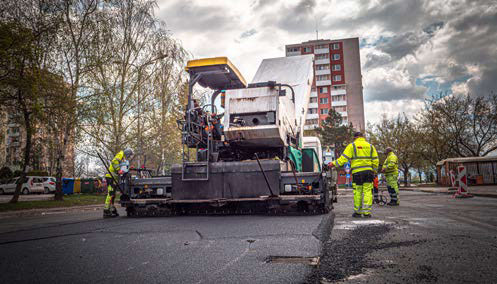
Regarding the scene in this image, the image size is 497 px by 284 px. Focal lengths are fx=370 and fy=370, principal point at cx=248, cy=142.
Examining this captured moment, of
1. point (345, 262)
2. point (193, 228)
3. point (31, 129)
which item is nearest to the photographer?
point (345, 262)

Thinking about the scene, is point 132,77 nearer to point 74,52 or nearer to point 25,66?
point 74,52

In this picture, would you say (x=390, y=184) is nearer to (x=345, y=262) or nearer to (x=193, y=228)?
(x=193, y=228)

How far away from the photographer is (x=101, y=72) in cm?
1592

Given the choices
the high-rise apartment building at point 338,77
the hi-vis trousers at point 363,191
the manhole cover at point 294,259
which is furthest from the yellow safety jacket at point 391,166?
the high-rise apartment building at point 338,77

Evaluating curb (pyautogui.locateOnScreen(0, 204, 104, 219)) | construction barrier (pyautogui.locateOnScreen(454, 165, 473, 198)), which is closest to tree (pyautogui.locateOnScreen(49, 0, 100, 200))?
curb (pyautogui.locateOnScreen(0, 204, 104, 219))

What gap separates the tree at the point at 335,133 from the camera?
47750 mm

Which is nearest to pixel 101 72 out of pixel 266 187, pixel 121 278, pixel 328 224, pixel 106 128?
pixel 106 128

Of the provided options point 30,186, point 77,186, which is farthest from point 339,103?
point 30,186

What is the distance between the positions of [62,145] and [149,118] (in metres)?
4.06

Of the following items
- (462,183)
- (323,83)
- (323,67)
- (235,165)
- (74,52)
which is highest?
(323,67)

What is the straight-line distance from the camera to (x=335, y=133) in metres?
47.9

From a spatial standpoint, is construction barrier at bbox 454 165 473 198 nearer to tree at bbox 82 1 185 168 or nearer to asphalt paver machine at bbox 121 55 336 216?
asphalt paver machine at bbox 121 55 336 216

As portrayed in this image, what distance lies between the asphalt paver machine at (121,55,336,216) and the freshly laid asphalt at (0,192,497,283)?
5.04 feet

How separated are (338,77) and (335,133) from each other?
82.9 feet
